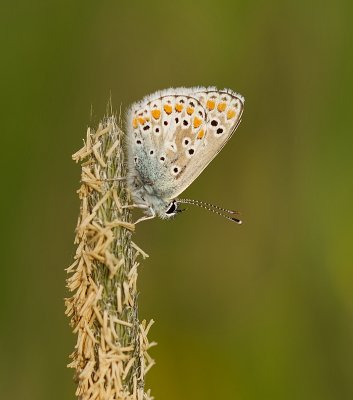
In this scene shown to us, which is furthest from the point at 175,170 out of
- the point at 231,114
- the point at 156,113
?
the point at 231,114

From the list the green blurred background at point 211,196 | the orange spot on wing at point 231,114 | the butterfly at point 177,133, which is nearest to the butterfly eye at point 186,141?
the butterfly at point 177,133

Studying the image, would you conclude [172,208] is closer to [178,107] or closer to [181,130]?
[181,130]

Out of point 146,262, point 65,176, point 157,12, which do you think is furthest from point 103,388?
point 157,12

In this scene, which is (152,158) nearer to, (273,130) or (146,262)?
(146,262)

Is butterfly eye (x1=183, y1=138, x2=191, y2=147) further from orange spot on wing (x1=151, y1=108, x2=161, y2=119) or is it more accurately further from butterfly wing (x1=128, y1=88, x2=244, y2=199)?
orange spot on wing (x1=151, y1=108, x2=161, y2=119)

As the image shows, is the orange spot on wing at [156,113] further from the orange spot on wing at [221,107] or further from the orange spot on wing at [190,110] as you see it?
the orange spot on wing at [221,107]

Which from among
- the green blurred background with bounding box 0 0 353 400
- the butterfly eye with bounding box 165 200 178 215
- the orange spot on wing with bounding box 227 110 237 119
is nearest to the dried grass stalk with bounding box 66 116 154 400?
the butterfly eye with bounding box 165 200 178 215

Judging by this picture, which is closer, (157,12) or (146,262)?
(146,262)
